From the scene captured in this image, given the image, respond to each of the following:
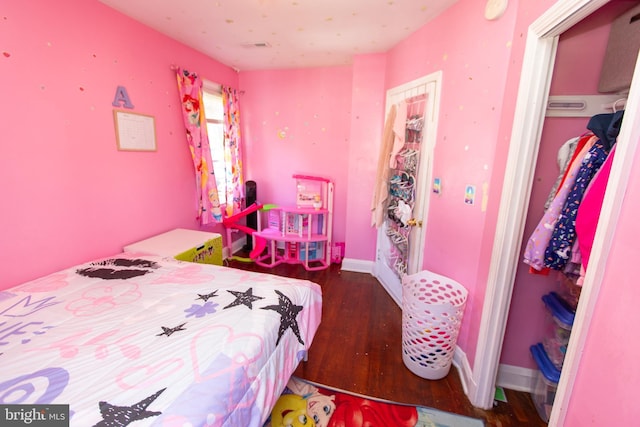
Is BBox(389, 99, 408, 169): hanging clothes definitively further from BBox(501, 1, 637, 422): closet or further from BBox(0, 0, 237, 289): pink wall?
BBox(0, 0, 237, 289): pink wall

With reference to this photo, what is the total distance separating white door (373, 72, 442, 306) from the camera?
6.84 feet

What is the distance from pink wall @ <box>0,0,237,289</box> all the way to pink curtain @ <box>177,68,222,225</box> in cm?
16

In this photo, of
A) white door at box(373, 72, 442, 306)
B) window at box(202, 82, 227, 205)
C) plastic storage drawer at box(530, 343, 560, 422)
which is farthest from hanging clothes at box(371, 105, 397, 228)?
window at box(202, 82, 227, 205)

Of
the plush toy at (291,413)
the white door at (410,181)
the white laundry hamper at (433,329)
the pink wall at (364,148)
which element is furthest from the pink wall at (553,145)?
the pink wall at (364,148)

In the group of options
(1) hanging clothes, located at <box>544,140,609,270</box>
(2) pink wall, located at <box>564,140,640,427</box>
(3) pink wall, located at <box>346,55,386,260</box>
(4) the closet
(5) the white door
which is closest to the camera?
(2) pink wall, located at <box>564,140,640,427</box>

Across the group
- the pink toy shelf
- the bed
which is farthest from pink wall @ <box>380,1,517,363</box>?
the pink toy shelf

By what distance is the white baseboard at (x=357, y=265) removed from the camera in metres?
3.23

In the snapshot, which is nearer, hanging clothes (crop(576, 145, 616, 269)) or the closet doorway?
the closet doorway

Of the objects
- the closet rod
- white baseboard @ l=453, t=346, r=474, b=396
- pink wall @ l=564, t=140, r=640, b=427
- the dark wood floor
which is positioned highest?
the closet rod

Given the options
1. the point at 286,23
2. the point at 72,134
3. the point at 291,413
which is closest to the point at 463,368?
the point at 291,413

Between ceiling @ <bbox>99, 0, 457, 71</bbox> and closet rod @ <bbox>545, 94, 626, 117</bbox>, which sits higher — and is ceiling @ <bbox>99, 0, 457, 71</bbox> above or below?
above

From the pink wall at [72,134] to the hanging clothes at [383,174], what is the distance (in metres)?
2.03

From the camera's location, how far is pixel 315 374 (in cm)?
174

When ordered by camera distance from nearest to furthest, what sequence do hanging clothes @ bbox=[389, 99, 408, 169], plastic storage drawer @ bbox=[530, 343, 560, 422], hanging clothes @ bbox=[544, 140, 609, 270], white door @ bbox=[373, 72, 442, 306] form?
hanging clothes @ bbox=[544, 140, 609, 270] < plastic storage drawer @ bbox=[530, 343, 560, 422] < white door @ bbox=[373, 72, 442, 306] < hanging clothes @ bbox=[389, 99, 408, 169]
